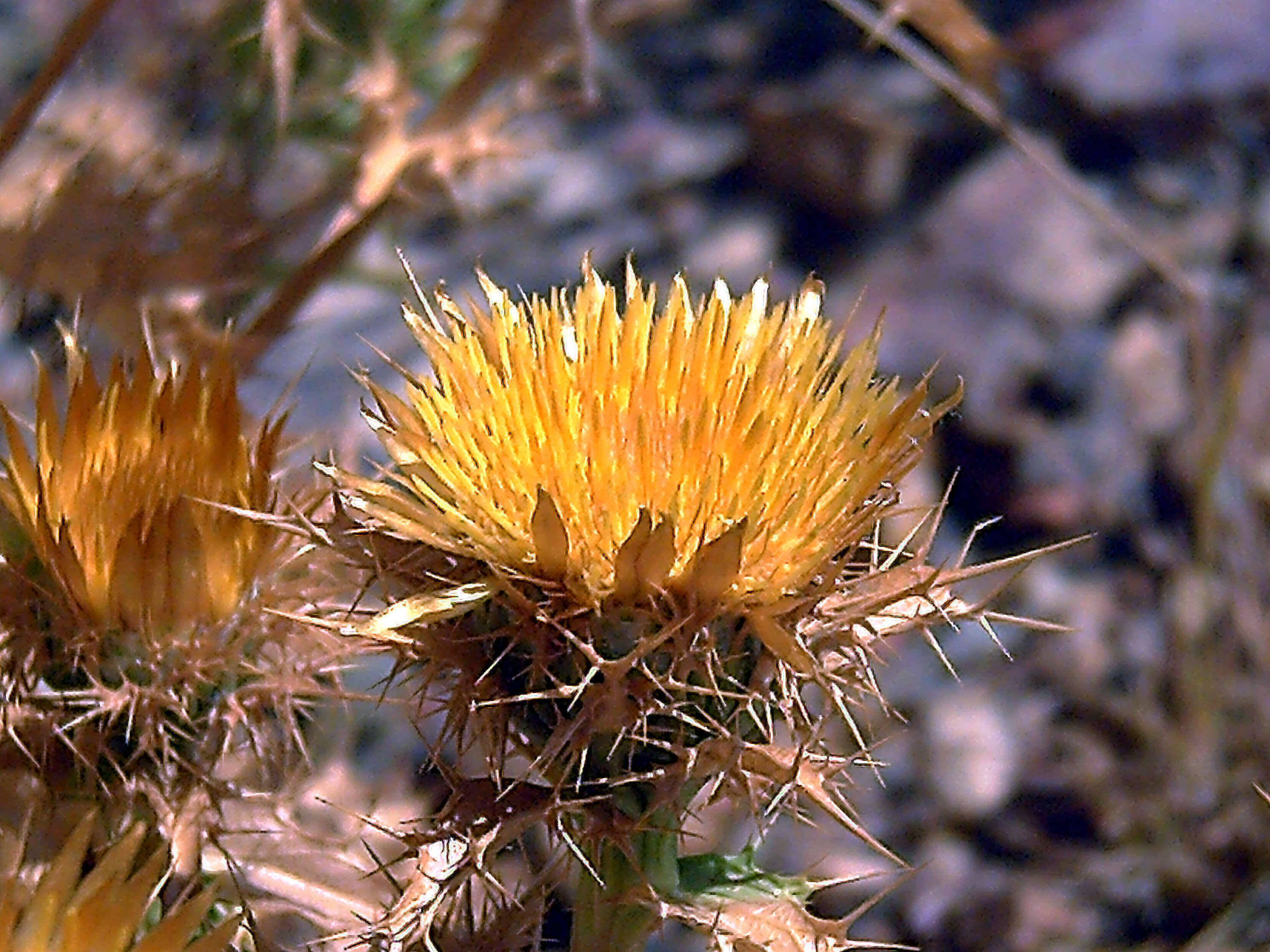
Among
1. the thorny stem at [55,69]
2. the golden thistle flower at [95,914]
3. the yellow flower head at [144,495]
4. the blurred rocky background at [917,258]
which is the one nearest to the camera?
the golden thistle flower at [95,914]

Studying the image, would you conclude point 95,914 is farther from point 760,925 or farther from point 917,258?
point 917,258

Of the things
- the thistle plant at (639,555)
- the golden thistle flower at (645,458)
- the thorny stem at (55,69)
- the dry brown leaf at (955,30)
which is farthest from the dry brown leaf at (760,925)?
the thorny stem at (55,69)

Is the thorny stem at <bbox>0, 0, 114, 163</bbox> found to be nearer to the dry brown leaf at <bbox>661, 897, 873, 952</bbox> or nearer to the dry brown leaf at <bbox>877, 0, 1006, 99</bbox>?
the dry brown leaf at <bbox>877, 0, 1006, 99</bbox>

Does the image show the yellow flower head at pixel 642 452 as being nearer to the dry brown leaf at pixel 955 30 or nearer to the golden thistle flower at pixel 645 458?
the golden thistle flower at pixel 645 458

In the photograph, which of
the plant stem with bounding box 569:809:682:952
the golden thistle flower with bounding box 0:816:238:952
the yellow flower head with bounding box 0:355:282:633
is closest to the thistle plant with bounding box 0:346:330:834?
the yellow flower head with bounding box 0:355:282:633

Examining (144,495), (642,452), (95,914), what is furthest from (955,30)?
(95,914)

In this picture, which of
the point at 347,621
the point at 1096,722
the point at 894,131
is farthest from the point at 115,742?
the point at 894,131
